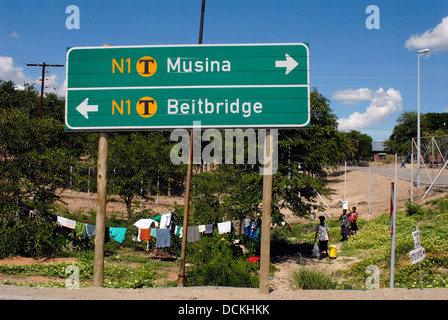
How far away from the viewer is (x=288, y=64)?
7.63 meters

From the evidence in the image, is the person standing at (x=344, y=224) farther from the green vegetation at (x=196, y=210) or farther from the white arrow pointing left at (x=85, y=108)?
the white arrow pointing left at (x=85, y=108)

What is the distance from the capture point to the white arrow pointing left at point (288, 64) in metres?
7.62

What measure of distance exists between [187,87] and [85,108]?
6.84ft

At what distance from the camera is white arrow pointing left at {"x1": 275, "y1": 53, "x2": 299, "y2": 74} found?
7.62 meters

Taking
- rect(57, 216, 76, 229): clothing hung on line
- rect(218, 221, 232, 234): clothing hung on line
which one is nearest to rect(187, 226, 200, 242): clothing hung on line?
rect(218, 221, 232, 234): clothing hung on line

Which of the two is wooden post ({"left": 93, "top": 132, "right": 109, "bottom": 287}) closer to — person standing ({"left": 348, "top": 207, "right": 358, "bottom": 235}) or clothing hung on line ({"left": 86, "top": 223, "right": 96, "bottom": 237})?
clothing hung on line ({"left": 86, "top": 223, "right": 96, "bottom": 237})

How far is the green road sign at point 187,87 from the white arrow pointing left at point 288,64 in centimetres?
2

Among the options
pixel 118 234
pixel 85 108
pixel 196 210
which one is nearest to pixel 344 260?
pixel 196 210

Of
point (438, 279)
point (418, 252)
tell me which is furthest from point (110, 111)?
point (438, 279)

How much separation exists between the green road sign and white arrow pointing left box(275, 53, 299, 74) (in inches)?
0.7

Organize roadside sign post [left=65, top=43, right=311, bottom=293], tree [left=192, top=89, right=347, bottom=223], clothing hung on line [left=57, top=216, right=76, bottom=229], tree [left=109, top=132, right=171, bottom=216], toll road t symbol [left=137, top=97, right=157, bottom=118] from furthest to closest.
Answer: tree [left=109, top=132, right=171, bottom=216] → clothing hung on line [left=57, top=216, right=76, bottom=229] → tree [left=192, top=89, right=347, bottom=223] → toll road t symbol [left=137, top=97, right=157, bottom=118] → roadside sign post [left=65, top=43, right=311, bottom=293]

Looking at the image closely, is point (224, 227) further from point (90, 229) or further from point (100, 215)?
point (100, 215)

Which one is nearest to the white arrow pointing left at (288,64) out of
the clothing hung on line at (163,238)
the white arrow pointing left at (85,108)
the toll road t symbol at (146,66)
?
the toll road t symbol at (146,66)
